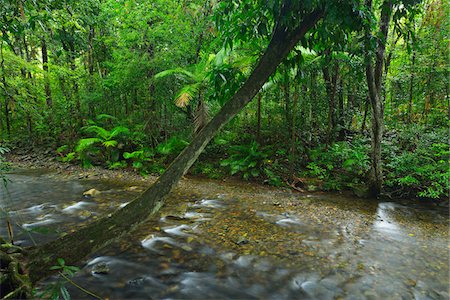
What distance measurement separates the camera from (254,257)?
3857mm

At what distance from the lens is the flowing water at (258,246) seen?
10.6 ft

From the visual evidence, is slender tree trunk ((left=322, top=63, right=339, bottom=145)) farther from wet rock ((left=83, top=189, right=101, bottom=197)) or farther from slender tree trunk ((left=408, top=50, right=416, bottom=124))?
wet rock ((left=83, top=189, right=101, bottom=197))

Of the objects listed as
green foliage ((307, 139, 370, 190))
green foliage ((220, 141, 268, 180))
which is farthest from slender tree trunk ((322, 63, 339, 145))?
green foliage ((220, 141, 268, 180))

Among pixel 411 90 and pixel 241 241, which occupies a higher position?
pixel 411 90

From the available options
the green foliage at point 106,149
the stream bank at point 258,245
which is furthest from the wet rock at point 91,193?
the green foliage at point 106,149

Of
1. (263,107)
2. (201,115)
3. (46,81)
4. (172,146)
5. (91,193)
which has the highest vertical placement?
(46,81)

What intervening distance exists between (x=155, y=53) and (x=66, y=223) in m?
6.35

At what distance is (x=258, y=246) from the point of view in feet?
13.7

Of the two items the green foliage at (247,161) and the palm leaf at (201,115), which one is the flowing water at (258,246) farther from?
the palm leaf at (201,115)

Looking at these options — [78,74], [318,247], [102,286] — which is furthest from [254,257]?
[78,74]

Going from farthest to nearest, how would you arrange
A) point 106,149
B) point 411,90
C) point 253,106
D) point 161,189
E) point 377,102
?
1. point 106,149
2. point 253,106
3. point 411,90
4. point 377,102
5. point 161,189

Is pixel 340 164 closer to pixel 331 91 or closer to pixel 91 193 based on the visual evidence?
pixel 331 91

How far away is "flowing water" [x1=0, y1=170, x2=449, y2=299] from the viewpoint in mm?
3217

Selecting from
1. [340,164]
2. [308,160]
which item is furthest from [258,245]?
[308,160]
